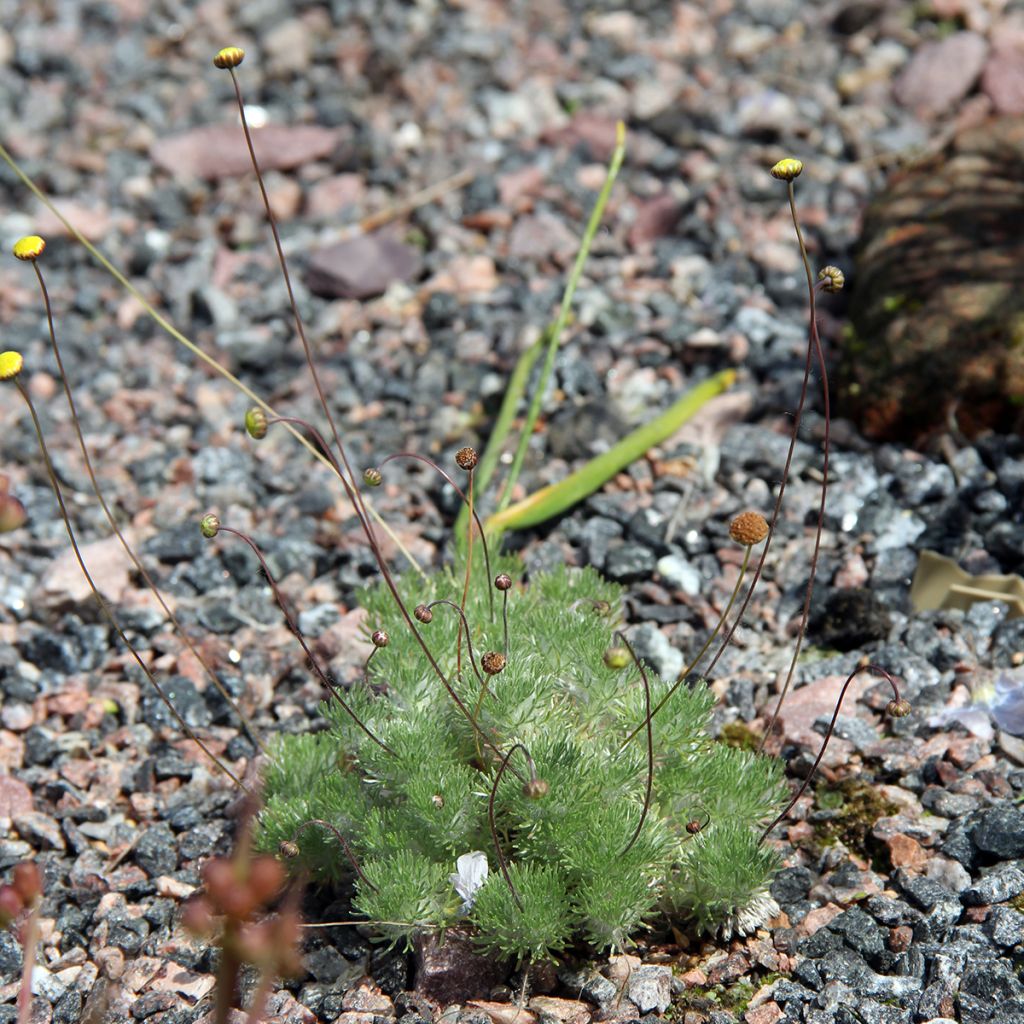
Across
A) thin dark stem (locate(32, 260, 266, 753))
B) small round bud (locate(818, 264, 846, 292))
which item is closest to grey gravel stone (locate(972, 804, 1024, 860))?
small round bud (locate(818, 264, 846, 292))

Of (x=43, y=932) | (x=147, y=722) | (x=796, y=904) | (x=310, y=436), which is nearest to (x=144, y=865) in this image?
(x=43, y=932)

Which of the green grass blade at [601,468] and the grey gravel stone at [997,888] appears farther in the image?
the green grass blade at [601,468]

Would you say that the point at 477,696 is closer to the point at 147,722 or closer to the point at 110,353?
the point at 147,722

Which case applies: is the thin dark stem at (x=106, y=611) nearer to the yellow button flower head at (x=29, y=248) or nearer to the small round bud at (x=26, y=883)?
the yellow button flower head at (x=29, y=248)

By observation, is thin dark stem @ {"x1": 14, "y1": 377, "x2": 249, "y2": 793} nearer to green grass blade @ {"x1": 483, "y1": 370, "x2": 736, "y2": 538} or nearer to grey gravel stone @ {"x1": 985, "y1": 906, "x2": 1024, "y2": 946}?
green grass blade @ {"x1": 483, "y1": 370, "x2": 736, "y2": 538}

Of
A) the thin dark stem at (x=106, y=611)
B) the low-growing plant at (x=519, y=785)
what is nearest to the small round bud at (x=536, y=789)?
the low-growing plant at (x=519, y=785)
